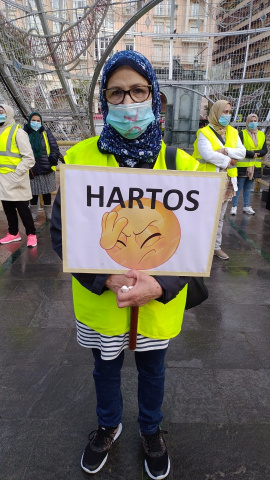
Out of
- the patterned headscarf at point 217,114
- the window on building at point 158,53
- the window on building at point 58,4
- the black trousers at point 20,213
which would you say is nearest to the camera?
the patterned headscarf at point 217,114

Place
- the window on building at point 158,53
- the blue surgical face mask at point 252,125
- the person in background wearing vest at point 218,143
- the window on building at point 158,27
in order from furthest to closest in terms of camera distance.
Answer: the window on building at point 158,53 → the window on building at point 158,27 → the blue surgical face mask at point 252,125 → the person in background wearing vest at point 218,143

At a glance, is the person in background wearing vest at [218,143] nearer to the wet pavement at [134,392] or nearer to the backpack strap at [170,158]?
the wet pavement at [134,392]

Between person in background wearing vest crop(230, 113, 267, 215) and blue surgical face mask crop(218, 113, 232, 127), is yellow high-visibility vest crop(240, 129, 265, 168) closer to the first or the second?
person in background wearing vest crop(230, 113, 267, 215)

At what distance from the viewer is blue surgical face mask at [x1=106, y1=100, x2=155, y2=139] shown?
1.39 meters

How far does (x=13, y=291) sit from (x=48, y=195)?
9.70 feet

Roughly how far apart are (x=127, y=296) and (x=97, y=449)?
1002 millimetres

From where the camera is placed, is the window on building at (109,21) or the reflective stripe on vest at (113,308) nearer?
the reflective stripe on vest at (113,308)

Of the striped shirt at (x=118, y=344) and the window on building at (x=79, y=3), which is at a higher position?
the window on building at (x=79, y=3)

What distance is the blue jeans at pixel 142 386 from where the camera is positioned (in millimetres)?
1631

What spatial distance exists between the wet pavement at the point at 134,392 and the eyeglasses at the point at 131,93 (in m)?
1.81

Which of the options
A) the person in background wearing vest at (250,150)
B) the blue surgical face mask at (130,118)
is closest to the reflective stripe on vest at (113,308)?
the blue surgical face mask at (130,118)

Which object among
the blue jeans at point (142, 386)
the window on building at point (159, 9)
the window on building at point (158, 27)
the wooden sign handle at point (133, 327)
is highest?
the window on building at point (159, 9)

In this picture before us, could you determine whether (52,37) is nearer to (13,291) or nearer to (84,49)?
(84,49)

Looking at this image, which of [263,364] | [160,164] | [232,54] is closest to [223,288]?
[263,364]
